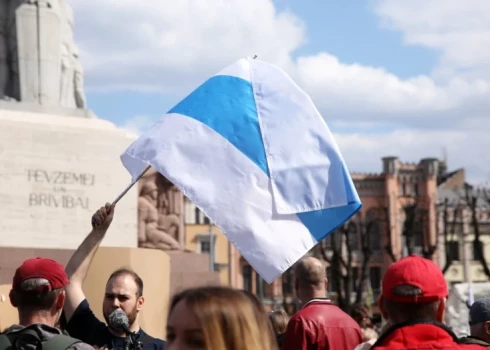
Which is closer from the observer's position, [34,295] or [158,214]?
[34,295]

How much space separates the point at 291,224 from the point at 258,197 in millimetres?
269

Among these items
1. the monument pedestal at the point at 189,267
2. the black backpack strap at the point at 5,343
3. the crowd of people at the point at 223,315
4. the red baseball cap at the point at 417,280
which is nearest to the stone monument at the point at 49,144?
the monument pedestal at the point at 189,267

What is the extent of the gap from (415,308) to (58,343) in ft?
4.40

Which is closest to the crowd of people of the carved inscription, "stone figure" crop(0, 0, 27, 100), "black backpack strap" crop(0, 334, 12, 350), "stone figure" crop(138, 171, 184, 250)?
"black backpack strap" crop(0, 334, 12, 350)

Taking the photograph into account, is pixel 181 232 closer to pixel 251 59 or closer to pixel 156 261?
pixel 156 261

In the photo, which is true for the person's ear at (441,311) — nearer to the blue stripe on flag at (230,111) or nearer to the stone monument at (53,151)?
the blue stripe on flag at (230,111)

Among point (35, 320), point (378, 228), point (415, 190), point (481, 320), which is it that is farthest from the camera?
point (415, 190)

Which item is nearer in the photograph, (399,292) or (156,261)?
(399,292)

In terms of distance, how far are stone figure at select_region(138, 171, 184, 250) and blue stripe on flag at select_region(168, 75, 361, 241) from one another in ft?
36.3

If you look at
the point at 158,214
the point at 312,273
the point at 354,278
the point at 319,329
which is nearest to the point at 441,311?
the point at 319,329

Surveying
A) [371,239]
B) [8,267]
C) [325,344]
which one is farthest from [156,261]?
[371,239]

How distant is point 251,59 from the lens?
7.45 m

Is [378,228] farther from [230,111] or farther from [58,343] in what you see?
[58,343]

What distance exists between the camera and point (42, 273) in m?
4.57
